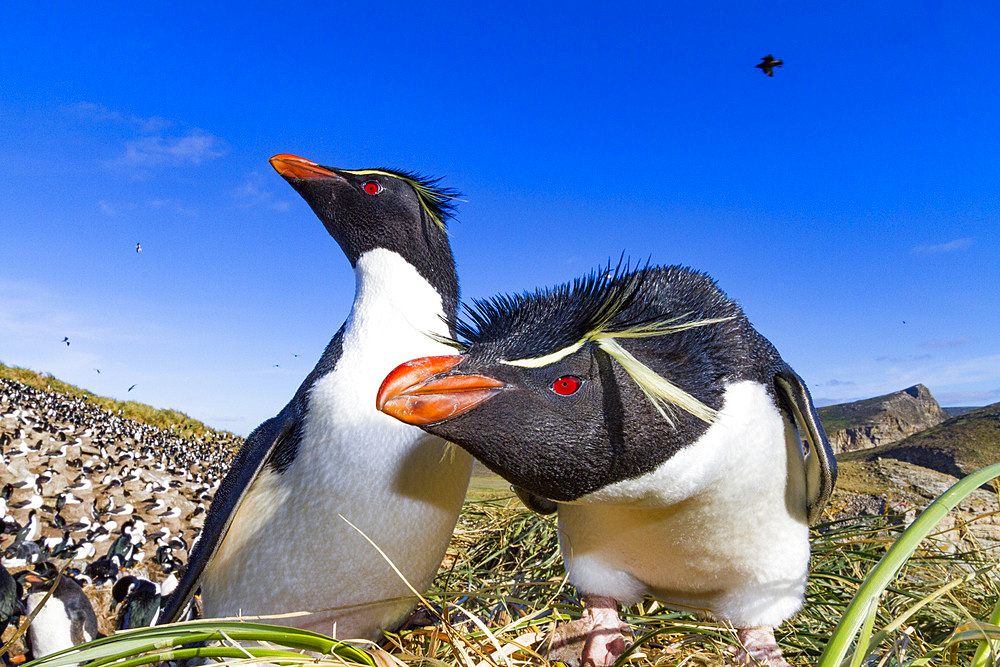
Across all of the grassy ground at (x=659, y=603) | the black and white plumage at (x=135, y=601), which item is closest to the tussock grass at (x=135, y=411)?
the black and white plumage at (x=135, y=601)

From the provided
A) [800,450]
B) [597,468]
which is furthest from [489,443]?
[800,450]

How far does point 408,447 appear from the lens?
171 centimetres

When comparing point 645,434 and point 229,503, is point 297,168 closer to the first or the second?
point 229,503

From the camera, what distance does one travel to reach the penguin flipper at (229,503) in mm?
1798

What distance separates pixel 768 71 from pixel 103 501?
17.2 feet

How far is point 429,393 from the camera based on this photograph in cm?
114

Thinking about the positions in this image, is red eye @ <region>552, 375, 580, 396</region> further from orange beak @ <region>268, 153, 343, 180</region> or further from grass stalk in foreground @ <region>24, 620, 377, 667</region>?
orange beak @ <region>268, 153, 343, 180</region>

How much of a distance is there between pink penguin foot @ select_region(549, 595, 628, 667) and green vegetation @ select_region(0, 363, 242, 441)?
800cm

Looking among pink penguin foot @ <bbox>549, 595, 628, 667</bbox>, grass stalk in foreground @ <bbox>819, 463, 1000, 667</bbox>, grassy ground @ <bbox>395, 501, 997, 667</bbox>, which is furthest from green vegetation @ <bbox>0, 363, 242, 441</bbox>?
grass stalk in foreground @ <bbox>819, 463, 1000, 667</bbox>

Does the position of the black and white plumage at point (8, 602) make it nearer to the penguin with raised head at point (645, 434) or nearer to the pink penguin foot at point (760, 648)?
the penguin with raised head at point (645, 434)

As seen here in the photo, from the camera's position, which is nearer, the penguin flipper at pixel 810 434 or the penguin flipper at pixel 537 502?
the penguin flipper at pixel 810 434

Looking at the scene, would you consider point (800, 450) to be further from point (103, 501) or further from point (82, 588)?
point (103, 501)

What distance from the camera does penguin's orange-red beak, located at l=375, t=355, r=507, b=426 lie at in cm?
113

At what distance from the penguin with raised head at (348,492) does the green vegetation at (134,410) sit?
742 cm
